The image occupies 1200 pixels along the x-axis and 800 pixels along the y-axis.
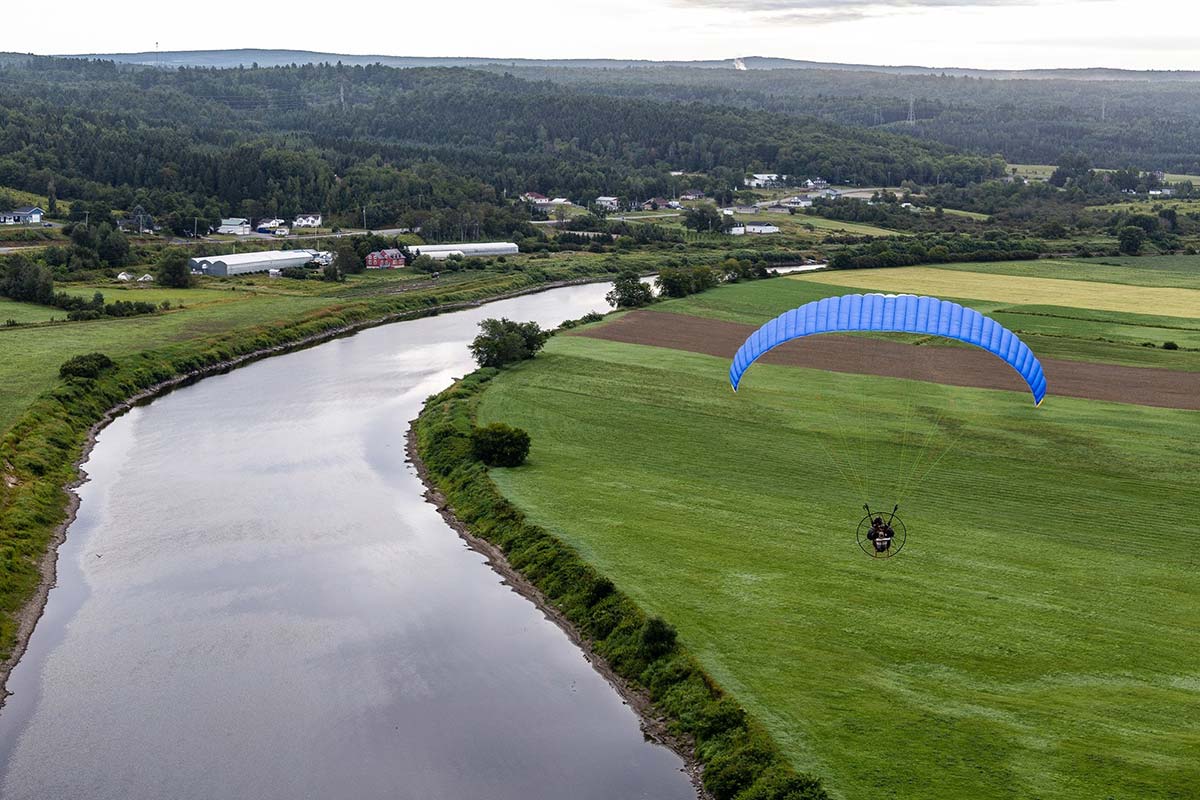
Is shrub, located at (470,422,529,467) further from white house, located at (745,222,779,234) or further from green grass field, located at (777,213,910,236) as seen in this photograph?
green grass field, located at (777,213,910,236)

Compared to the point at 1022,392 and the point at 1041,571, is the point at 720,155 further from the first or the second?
the point at 1041,571

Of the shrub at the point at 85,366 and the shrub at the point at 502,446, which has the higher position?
the shrub at the point at 85,366

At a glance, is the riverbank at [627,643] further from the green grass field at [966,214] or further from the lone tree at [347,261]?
the green grass field at [966,214]

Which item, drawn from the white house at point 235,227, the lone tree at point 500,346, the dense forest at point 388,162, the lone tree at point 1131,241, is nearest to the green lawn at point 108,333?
the lone tree at point 500,346

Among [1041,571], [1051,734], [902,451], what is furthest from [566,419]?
[1051,734]

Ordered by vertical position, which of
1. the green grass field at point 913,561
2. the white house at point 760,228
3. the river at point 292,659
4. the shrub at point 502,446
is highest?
the white house at point 760,228

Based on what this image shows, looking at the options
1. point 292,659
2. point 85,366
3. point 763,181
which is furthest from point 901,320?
point 763,181
